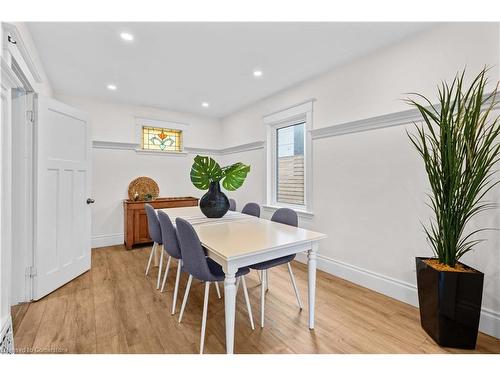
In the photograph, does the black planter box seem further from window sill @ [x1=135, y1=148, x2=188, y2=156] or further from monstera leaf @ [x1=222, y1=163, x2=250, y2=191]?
window sill @ [x1=135, y1=148, x2=188, y2=156]

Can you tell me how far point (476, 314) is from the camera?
5.09 ft

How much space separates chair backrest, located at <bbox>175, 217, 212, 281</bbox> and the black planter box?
158 cm

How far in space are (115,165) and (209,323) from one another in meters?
3.27

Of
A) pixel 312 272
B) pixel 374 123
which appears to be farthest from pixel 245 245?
pixel 374 123

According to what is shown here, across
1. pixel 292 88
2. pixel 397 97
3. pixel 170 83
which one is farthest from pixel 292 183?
pixel 170 83

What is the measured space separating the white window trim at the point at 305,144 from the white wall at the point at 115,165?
6.36ft

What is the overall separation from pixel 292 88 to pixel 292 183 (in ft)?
4.45

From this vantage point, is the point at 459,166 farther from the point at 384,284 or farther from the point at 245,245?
the point at 245,245

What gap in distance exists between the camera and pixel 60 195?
96.8 inches

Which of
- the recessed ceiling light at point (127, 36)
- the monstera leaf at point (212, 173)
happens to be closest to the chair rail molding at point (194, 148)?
the monstera leaf at point (212, 173)

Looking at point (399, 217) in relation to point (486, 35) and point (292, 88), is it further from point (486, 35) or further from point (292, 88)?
point (292, 88)

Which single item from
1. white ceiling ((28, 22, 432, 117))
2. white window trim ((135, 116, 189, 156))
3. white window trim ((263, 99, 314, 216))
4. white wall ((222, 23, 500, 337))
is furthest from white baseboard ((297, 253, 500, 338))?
white window trim ((135, 116, 189, 156))

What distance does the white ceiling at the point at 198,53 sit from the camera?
6.64 feet

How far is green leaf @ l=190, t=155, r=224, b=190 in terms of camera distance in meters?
2.32
